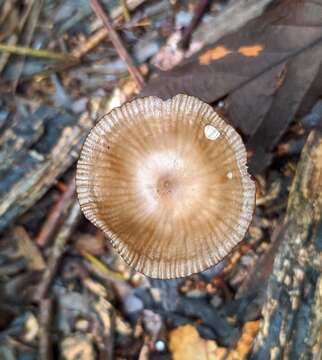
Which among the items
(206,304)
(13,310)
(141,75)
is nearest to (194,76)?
(141,75)

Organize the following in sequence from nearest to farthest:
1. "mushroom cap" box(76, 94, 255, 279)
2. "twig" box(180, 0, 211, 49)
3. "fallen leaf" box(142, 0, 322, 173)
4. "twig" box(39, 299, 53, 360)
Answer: "mushroom cap" box(76, 94, 255, 279) → "fallen leaf" box(142, 0, 322, 173) → "twig" box(39, 299, 53, 360) → "twig" box(180, 0, 211, 49)


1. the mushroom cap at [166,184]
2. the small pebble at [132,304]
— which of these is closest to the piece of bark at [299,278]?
the mushroom cap at [166,184]

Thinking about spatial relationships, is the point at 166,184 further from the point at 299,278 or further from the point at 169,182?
the point at 299,278

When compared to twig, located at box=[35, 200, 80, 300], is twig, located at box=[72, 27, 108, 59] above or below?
above

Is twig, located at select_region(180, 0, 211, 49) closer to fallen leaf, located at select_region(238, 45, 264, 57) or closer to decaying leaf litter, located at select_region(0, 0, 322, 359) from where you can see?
decaying leaf litter, located at select_region(0, 0, 322, 359)

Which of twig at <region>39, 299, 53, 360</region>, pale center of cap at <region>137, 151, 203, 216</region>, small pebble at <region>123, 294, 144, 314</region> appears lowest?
small pebble at <region>123, 294, 144, 314</region>

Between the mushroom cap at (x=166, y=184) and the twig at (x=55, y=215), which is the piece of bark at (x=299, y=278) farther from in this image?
the twig at (x=55, y=215)

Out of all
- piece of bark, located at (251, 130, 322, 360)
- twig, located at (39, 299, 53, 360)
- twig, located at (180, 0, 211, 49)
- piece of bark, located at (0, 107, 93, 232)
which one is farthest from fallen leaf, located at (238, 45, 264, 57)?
twig, located at (39, 299, 53, 360)
